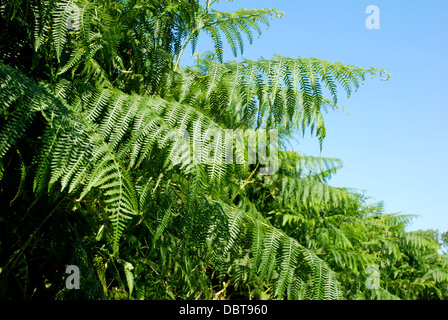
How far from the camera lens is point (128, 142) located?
0.96m

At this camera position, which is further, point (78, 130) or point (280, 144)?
point (280, 144)

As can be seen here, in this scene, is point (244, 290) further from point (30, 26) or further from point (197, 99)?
point (30, 26)

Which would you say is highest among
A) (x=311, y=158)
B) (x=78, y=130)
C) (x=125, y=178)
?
(x=311, y=158)

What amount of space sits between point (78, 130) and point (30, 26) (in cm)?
40

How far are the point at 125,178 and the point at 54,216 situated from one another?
1.48ft

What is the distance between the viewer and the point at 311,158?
2.40 meters

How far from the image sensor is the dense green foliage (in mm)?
883

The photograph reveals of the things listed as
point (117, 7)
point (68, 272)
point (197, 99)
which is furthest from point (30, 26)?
point (68, 272)

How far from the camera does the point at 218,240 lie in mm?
1043

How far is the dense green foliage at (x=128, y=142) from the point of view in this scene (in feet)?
2.90

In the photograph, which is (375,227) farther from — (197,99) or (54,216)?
(54,216)

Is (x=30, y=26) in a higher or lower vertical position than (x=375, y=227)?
higher
